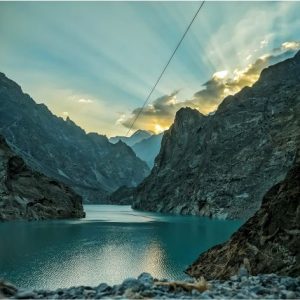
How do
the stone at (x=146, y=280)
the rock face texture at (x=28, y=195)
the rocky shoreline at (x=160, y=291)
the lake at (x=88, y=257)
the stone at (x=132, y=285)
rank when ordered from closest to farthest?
the rocky shoreline at (x=160, y=291) → the stone at (x=132, y=285) → the stone at (x=146, y=280) → the lake at (x=88, y=257) → the rock face texture at (x=28, y=195)

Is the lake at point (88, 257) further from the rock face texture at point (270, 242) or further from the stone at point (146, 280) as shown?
the stone at point (146, 280)

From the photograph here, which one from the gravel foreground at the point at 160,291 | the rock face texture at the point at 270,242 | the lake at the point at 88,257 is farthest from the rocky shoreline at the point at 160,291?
the lake at the point at 88,257

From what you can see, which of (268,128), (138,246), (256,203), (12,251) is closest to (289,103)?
(268,128)

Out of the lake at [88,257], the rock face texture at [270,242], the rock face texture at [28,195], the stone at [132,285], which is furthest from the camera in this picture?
the rock face texture at [28,195]

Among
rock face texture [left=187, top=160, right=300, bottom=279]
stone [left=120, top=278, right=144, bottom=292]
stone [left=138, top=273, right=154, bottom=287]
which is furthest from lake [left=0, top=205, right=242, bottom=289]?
stone [left=120, top=278, right=144, bottom=292]

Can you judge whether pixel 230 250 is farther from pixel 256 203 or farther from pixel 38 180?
pixel 256 203
